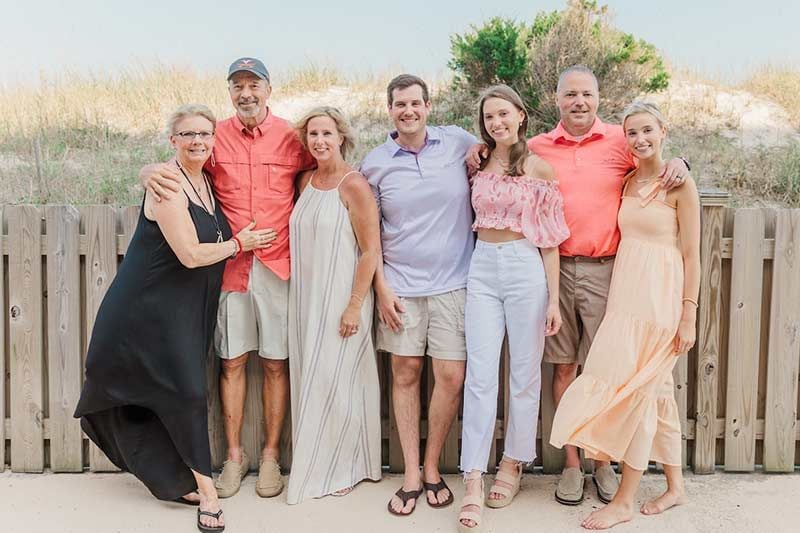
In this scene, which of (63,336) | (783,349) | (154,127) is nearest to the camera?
A: (783,349)

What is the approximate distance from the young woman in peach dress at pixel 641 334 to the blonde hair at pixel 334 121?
1.52m

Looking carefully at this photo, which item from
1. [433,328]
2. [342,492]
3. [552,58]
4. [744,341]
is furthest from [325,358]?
[552,58]

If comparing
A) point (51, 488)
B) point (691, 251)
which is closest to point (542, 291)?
point (691, 251)

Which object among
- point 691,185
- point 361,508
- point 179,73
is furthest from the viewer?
point 179,73

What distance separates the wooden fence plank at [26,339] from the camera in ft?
14.4

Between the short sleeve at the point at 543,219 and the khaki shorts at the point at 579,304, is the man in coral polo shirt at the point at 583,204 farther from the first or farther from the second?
the short sleeve at the point at 543,219

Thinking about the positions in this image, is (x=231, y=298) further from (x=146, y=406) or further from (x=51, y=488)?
(x=51, y=488)

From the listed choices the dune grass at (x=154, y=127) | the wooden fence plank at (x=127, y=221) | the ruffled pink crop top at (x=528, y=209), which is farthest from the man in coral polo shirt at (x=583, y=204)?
the dune grass at (x=154, y=127)

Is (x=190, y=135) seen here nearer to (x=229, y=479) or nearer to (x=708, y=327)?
(x=229, y=479)

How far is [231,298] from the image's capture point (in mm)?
4219

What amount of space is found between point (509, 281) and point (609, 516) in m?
1.32

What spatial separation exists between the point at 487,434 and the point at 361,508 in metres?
0.81

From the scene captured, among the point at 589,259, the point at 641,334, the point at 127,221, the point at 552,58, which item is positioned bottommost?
the point at 641,334

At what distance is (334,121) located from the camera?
13.4ft
